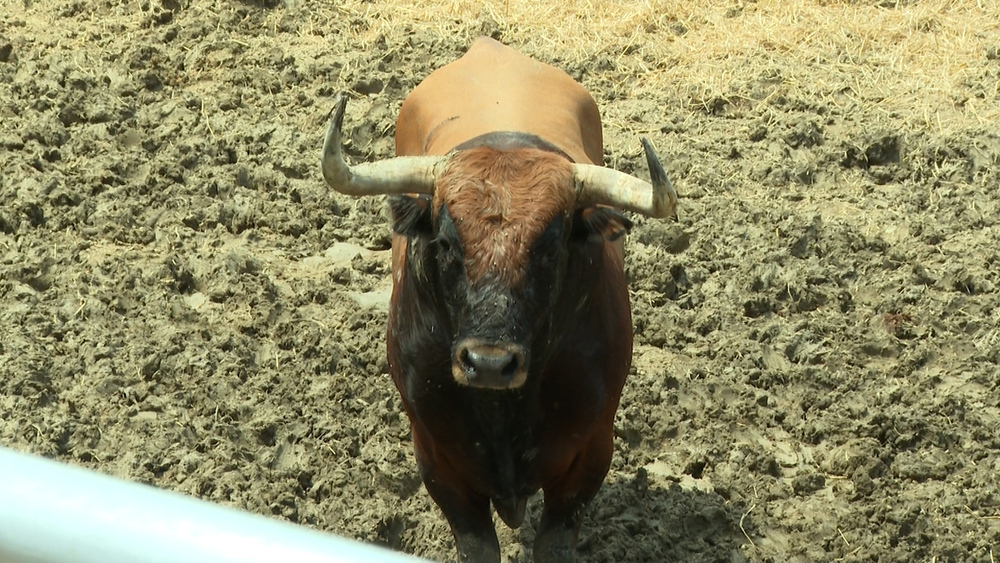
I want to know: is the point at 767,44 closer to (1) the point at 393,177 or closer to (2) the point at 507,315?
(1) the point at 393,177

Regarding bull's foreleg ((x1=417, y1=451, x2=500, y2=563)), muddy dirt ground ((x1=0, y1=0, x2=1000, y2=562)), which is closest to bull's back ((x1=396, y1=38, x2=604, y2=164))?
muddy dirt ground ((x1=0, y1=0, x2=1000, y2=562))

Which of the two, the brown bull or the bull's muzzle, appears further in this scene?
the brown bull

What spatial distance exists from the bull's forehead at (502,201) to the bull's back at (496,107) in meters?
0.93

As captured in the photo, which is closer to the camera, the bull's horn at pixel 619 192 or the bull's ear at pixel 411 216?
the bull's horn at pixel 619 192

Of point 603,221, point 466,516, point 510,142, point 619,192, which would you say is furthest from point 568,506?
point 510,142

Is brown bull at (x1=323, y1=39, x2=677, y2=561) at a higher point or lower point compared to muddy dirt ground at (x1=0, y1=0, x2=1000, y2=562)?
higher

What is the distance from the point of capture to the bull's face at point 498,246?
12.3 ft

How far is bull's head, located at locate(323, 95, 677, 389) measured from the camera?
3.77 m

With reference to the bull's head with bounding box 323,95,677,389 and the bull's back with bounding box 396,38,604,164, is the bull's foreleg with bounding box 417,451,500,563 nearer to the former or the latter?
the bull's head with bounding box 323,95,677,389

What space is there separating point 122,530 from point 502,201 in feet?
9.46

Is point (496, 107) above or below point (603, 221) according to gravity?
below

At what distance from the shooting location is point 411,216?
165 inches

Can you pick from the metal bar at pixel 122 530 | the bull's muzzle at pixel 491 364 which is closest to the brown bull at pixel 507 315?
the bull's muzzle at pixel 491 364

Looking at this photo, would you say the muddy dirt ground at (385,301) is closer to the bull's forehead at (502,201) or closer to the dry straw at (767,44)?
the dry straw at (767,44)
